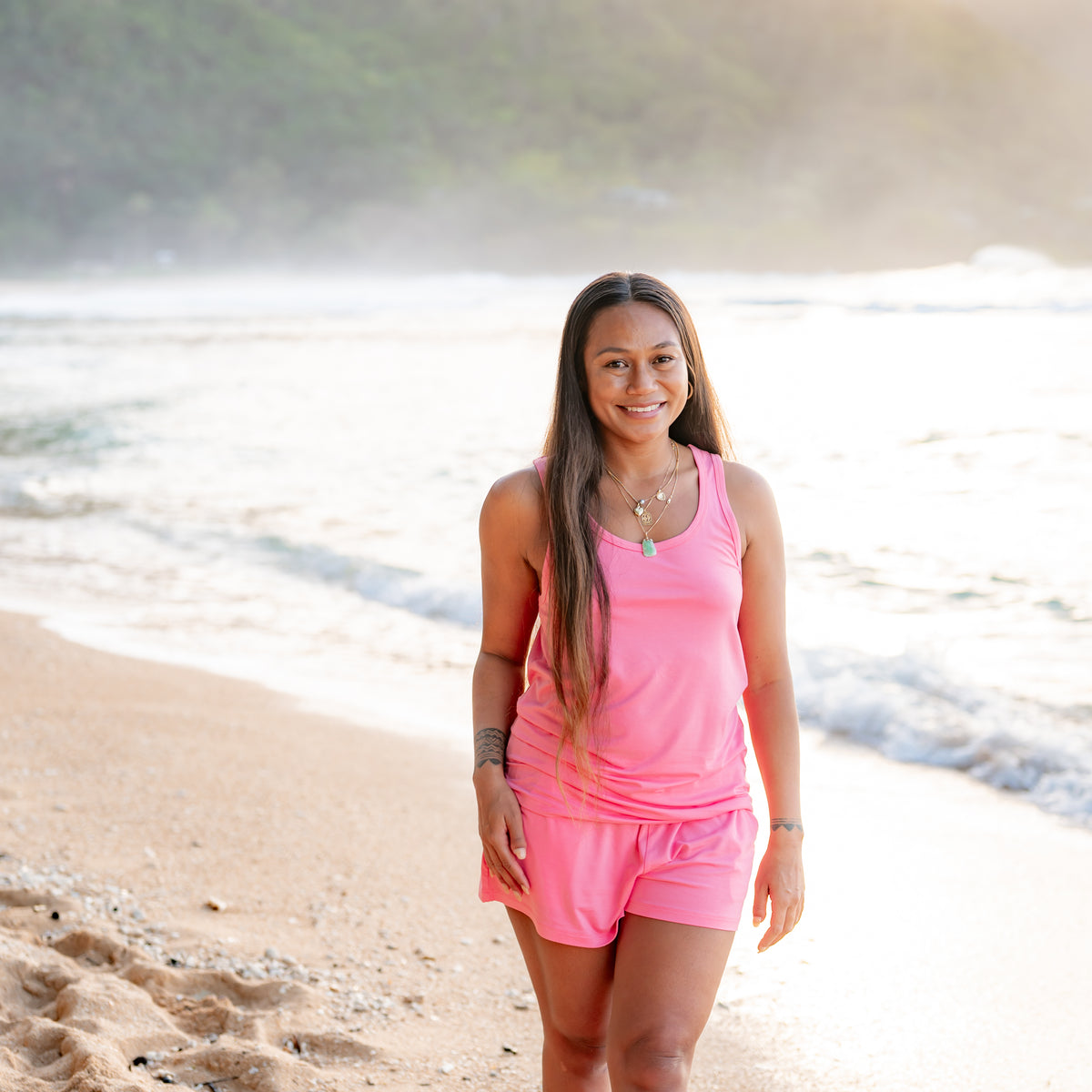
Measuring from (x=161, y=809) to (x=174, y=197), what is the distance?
9176cm

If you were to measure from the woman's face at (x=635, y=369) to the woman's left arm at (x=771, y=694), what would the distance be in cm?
17

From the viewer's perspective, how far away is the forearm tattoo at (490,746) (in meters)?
1.98

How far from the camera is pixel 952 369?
63.1 feet

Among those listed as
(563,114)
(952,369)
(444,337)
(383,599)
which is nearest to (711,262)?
(563,114)

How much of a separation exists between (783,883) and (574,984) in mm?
387

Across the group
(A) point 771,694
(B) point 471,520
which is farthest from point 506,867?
(B) point 471,520

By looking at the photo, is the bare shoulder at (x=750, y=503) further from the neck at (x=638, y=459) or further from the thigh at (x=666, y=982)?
the thigh at (x=666, y=982)

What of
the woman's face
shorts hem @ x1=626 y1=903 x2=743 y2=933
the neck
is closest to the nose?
the woman's face

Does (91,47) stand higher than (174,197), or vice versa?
(91,47)

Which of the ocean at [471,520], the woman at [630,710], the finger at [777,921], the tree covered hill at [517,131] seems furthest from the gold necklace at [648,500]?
the tree covered hill at [517,131]

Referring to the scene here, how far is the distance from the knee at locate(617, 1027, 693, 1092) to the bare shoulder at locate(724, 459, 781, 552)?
789 millimetres

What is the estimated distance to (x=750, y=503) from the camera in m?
1.98

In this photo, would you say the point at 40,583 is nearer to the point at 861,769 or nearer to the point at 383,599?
the point at 383,599

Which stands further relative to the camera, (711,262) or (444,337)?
(711,262)
